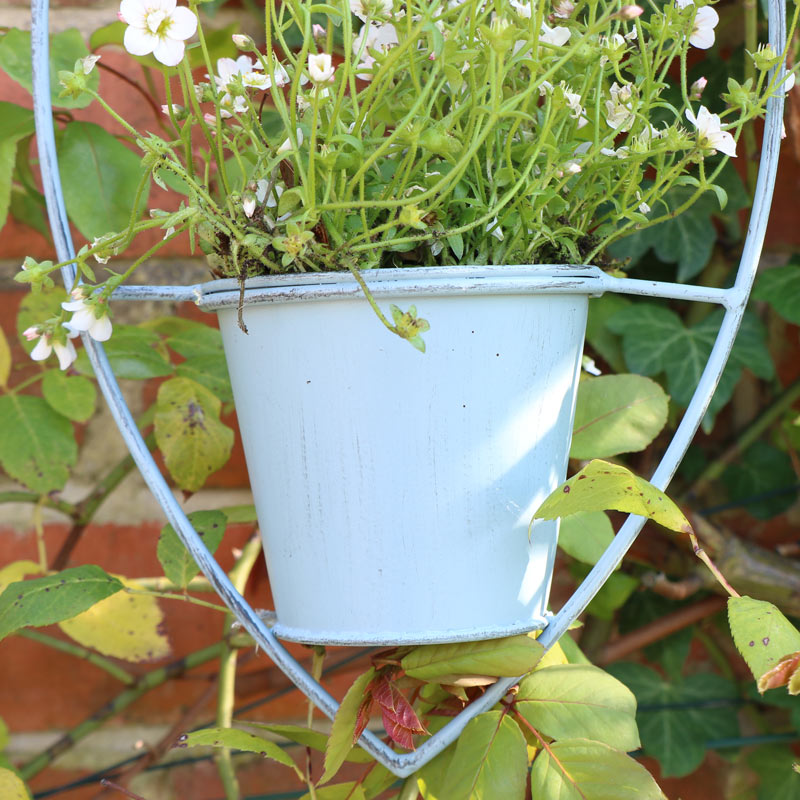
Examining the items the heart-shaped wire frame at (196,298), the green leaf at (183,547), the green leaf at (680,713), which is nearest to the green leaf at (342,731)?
the heart-shaped wire frame at (196,298)

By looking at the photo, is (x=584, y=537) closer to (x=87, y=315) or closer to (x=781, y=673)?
(x=781, y=673)

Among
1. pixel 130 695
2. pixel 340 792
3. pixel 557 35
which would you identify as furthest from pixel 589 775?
pixel 130 695

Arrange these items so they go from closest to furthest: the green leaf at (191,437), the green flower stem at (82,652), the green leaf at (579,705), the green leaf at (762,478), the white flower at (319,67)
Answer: the white flower at (319,67)
the green leaf at (579,705)
the green leaf at (191,437)
the green flower stem at (82,652)
the green leaf at (762,478)

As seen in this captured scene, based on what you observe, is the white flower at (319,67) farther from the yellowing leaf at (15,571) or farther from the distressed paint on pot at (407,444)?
the yellowing leaf at (15,571)

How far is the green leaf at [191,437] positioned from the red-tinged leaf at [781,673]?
33 centimetres

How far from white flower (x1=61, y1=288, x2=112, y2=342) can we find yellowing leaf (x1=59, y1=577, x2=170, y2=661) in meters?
0.24

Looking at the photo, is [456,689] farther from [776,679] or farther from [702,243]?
[702,243]

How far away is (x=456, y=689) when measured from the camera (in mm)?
423

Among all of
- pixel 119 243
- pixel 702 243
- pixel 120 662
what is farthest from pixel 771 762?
pixel 119 243

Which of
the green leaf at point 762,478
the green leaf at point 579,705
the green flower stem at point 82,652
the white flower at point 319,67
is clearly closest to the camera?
the white flower at point 319,67

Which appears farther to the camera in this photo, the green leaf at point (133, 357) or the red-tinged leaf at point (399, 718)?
the green leaf at point (133, 357)

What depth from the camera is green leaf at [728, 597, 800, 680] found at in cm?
34

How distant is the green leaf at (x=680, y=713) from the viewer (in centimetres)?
77

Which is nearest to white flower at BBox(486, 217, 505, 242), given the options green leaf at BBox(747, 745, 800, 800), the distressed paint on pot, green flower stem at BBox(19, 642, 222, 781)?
the distressed paint on pot
